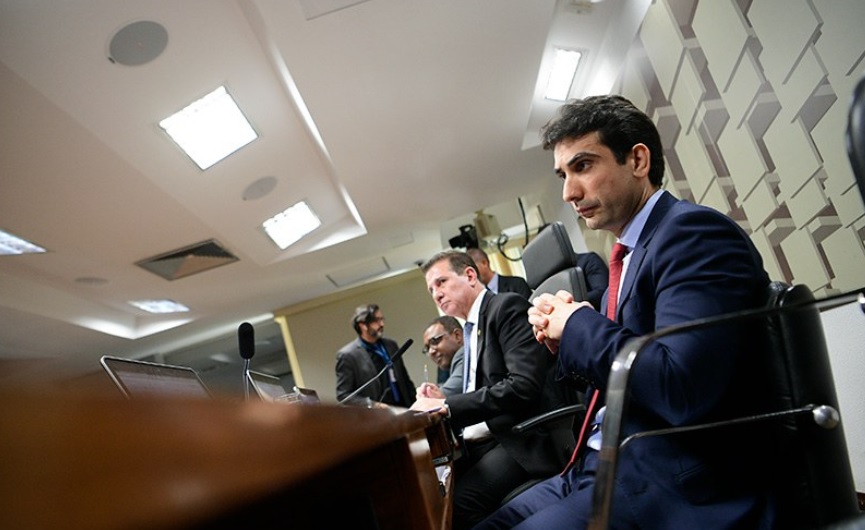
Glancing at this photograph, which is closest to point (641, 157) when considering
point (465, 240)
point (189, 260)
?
point (189, 260)

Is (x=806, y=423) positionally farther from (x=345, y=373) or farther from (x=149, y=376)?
(x=345, y=373)

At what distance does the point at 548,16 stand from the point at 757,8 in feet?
5.38

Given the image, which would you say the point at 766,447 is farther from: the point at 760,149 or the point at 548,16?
the point at 548,16

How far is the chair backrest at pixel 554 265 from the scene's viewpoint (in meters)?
2.74

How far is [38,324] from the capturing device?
689 cm

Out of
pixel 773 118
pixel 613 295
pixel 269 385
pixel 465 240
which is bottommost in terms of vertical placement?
pixel 613 295

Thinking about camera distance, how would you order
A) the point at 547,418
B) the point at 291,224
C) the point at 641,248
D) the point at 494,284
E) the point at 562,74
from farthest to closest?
the point at 291,224 < the point at 562,74 < the point at 494,284 < the point at 547,418 < the point at 641,248

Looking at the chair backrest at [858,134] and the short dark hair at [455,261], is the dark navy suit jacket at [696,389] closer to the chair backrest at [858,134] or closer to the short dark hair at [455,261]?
the chair backrest at [858,134]

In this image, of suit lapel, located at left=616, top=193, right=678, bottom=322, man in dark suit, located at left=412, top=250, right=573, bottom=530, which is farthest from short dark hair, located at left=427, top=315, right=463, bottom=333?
suit lapel, located at left=616, top=193, right=678, bottom=322

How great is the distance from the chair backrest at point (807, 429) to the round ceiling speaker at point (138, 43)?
3.17 metres

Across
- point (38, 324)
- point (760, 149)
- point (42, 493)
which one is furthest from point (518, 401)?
point (38, 324)

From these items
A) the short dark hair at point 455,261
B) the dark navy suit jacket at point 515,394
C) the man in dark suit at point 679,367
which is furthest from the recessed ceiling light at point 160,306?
the man in dark suit at point 679,367

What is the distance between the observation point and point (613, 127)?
4.48ft

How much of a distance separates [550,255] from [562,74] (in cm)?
235
